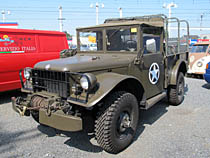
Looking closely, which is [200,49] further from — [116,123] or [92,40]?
[116,123]

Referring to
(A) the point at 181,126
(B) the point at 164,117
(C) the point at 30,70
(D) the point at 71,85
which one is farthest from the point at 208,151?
(C) the point at 30,70

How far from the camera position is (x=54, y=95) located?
3170mm

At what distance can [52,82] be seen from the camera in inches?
127

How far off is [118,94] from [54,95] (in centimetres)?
100

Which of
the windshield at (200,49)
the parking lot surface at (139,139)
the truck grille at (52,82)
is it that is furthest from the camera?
the windshield at (200,49)

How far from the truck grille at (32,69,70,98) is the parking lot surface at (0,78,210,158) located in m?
0.77

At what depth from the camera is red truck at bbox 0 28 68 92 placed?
5.62 meters

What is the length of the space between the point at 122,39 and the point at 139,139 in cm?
188

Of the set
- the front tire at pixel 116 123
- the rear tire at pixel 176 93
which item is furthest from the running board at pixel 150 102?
the rear tire at pixel 176 93

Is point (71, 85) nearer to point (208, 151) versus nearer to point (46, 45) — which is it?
point (208, 151)

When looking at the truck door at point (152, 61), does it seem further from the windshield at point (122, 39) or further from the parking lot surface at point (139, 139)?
the parking lot surface at point (139, 139)

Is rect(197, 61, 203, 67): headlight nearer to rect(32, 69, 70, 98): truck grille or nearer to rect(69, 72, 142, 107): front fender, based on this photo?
rect(69, 72, 142, 107): front fender

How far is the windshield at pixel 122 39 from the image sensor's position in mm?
3828

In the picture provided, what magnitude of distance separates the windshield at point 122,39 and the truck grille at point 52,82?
1366 millimetres
